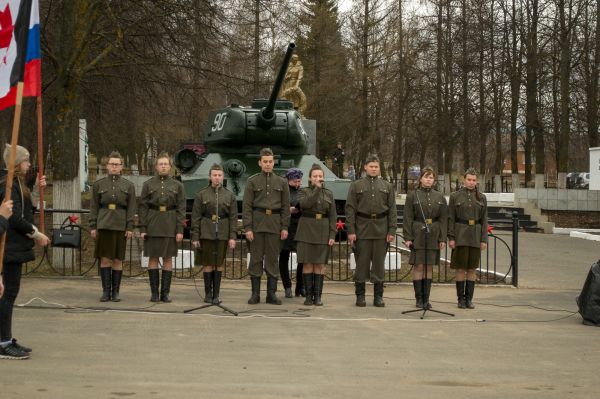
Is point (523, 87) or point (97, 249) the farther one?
point (523, 87)

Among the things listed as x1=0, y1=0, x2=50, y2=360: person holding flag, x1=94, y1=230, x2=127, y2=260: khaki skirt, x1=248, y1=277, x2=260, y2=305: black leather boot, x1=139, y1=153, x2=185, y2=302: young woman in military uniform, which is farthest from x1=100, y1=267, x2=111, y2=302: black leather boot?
x1=0, y1=0, x2=50, y2=360: person holding flag

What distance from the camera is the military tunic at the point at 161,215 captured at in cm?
1149

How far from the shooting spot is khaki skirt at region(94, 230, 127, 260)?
11.5 metres

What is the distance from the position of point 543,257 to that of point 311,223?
32.1 feet

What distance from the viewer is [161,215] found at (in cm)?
1155

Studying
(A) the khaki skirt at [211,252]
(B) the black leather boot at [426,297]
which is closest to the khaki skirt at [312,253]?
(A) the khaki skirt at [211,252]

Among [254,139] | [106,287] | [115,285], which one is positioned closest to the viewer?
[106,287]

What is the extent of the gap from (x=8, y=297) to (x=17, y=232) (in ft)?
1.83

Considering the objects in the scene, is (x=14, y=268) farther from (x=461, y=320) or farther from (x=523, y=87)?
(x=523, y=87)

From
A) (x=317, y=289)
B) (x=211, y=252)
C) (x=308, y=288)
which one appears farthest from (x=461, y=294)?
(x=211, y=252)

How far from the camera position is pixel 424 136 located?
48.1 metres

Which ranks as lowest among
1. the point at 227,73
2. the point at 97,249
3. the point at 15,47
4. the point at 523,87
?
the point at 97,249

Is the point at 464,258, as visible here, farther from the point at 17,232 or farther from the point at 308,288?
the point at 17,232

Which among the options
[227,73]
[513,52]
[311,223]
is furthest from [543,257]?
[513,52]
